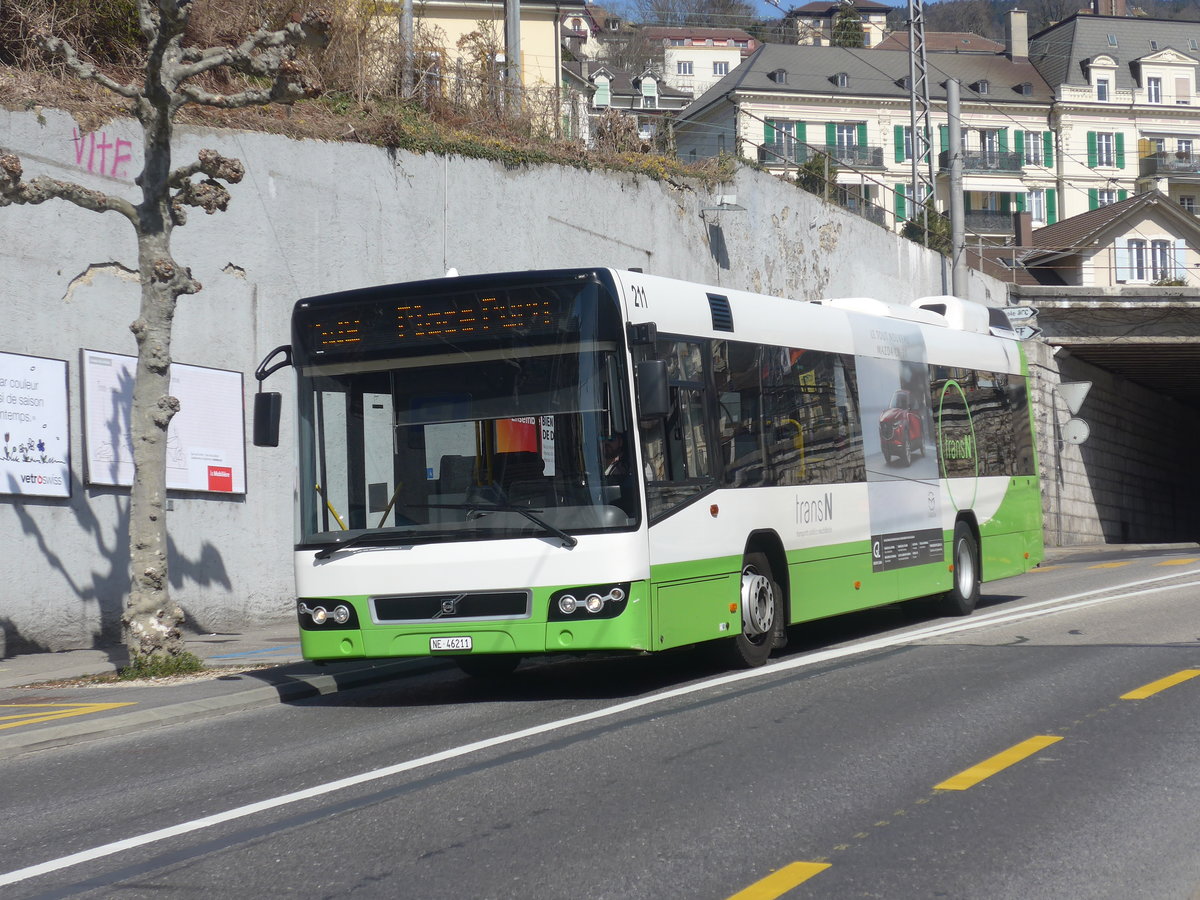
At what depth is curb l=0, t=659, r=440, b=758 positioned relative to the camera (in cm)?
914

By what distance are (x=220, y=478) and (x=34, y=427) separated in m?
2.40

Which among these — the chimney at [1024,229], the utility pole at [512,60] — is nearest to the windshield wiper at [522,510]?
the utility pole at [512,60]

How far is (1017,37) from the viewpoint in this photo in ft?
306

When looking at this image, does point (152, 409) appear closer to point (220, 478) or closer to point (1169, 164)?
point (220, 478)

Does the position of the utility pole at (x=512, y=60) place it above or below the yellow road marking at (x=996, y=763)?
above

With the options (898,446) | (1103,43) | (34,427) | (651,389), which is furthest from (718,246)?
(1103,43)

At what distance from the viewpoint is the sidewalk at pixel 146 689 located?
955cm

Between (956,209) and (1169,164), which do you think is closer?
(956,209)

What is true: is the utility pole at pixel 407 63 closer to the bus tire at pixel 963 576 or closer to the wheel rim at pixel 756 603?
the bus tire at pixel 963 576

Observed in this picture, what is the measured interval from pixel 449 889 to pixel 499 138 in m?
17.1

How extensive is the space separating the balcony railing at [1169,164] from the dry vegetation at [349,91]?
227 ft

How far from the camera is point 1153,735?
26.1 ft

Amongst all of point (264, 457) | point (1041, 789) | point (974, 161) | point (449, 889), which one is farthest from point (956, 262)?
point (974, 161)

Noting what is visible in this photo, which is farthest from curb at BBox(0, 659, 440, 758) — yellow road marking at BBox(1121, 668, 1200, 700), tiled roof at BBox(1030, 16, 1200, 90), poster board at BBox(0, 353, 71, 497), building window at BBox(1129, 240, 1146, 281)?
tiled roof at BBox(1030, 16, 1200, 90)
